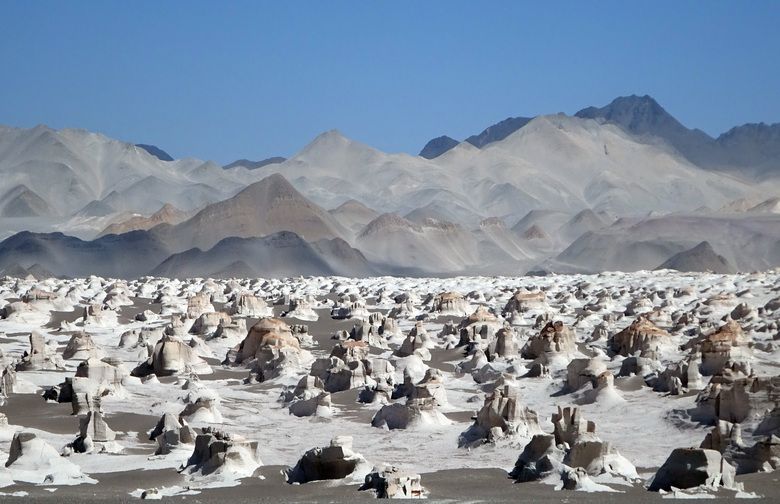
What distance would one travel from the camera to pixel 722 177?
177 metres

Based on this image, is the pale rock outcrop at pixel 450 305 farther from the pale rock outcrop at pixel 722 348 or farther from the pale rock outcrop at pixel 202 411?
the pale rock outcrop at pixel 202 411

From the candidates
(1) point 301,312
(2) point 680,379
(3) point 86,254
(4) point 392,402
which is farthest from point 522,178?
(4) point 392,402

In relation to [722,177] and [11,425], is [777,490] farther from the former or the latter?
[722,177]

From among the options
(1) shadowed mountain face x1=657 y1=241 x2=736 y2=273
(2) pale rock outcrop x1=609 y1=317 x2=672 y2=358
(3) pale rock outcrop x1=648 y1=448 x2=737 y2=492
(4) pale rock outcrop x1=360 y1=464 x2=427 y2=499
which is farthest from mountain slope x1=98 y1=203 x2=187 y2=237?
(3) pale rock outcrop x1=648 y1=448 x2=737 y2=492

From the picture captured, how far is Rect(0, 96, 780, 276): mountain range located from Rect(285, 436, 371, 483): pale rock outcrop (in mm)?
64782

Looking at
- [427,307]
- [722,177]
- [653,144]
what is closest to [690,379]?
[427,307]

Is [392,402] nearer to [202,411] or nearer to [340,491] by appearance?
[202,411]

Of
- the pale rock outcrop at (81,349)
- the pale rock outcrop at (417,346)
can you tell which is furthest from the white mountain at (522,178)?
the pale rock outcrop at (81,349)

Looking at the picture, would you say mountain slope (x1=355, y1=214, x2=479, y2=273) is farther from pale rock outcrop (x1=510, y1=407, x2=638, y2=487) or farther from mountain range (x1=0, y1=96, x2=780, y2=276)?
pale rock outcrop (x1=510, y1=407, x2=638, y2=487)

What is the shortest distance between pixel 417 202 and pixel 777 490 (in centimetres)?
13856

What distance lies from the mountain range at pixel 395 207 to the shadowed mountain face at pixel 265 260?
0.17 metres

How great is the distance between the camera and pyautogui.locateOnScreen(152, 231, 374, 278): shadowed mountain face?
80.3m

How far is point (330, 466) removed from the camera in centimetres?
1265

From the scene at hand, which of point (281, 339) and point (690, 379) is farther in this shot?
point (281, 339)
